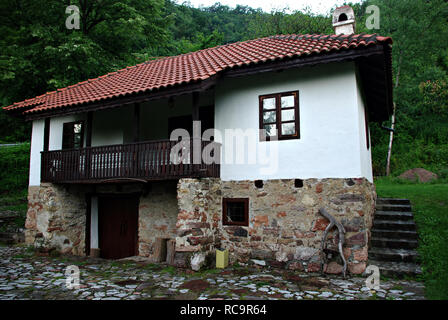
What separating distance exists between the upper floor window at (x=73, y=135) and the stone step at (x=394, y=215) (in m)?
10.1

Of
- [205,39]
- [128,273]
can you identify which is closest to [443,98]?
[205,39]

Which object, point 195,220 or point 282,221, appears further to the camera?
point 282,221

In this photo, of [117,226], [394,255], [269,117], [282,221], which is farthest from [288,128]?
[117,226]

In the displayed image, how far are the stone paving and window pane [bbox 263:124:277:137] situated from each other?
3408 millimetres

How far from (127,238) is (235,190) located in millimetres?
4421

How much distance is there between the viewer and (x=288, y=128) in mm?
7895

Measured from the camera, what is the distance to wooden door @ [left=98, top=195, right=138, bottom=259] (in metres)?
10.2

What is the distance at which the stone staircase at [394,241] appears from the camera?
6570 millimetres

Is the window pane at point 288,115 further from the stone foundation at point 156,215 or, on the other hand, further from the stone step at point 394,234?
the stone foundation at point 156,215

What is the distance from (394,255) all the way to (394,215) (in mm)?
2266

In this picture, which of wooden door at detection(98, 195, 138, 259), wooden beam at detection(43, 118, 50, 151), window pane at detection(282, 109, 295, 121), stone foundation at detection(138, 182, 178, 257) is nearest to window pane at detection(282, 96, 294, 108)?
window pane at detection(282, 109, 295, 121)

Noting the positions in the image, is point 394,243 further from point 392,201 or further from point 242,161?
point 242,161

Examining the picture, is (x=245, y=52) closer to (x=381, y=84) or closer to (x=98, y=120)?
(x=381, y=84)

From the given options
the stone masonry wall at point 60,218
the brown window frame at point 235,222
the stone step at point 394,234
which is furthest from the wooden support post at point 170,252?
the stone step at point 394,234
